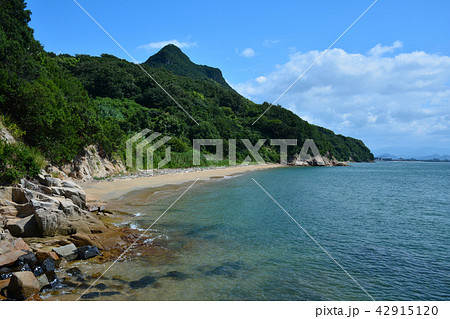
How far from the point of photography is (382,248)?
10.7 meters

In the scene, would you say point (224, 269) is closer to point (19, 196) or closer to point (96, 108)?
point (19, 196)

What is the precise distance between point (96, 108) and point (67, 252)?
27711mm

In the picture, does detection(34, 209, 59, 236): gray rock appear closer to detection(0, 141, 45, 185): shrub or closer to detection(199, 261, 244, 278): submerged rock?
detection(0, 141, 45, 185): shrub

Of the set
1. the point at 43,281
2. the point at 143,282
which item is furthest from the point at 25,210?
the point at 143,282

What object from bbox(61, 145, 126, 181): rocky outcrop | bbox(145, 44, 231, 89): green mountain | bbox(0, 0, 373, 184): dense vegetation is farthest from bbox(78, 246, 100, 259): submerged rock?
bbox(145, 44, 231, 89): green mountain

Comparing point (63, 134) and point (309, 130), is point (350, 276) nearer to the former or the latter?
point (63, 134)

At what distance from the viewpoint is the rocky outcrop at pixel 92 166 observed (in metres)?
23.2

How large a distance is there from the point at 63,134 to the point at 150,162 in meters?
16.8

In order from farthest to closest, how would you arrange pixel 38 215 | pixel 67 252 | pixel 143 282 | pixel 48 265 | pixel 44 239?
pixel 38 215
pixel 44 239
pixel 67 252
pixel 48 265
pixel 143 282

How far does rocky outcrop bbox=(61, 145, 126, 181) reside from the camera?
23.2m

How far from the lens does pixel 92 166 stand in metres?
25.8

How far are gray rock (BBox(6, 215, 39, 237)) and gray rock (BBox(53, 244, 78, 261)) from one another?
186cm

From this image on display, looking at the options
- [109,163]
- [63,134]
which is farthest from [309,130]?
[63,134]

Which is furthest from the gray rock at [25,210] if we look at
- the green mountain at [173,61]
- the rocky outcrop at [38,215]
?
the green mountain at [173,61]
